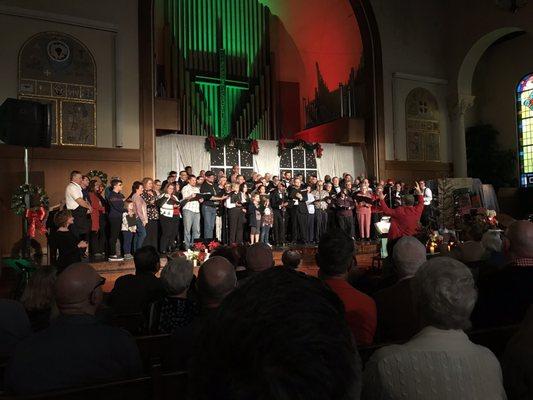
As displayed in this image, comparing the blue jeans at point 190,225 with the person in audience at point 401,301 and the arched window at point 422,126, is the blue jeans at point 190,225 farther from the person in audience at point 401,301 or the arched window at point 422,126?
the arched window at point 422,126

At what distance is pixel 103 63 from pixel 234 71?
5.83m

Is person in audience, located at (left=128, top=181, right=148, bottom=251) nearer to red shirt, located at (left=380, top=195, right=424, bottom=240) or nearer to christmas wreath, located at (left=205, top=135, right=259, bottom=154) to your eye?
christmas wreath, located at (left=205, top=135, right=259, bottom=154)

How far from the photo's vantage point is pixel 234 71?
15398 millimetres

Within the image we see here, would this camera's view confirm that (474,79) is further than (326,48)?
Yes

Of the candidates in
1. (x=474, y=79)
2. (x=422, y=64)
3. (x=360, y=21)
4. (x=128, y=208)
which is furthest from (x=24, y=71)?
(x=474, y=79)

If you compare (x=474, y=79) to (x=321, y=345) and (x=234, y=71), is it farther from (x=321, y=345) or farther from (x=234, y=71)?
(x=321, y=345)

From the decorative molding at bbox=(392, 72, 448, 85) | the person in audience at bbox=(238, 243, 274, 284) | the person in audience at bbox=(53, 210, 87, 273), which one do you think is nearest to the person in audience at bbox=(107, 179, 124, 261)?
the person in audience at bbox=(53, 210, 87, 273)

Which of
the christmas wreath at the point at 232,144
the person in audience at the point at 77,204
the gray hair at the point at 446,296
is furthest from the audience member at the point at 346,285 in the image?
the christmas wreath at the point at 232,144

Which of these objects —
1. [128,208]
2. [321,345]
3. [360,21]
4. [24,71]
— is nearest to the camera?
[321,345]

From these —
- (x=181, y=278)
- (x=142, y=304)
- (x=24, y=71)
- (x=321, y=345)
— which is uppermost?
(x=24, y=71)

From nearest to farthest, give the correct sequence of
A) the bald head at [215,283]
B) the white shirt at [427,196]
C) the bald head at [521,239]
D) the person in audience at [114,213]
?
→ 1. the bald head at [215,283]
2. the bald head at [521,239]
3. the person in audience at [114,213]
4. the white shirt at [427,196]

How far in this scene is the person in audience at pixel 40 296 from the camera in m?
3.15

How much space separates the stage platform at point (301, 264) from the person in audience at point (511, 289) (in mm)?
3972

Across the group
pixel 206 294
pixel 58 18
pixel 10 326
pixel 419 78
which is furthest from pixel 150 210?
pixel 419 78
